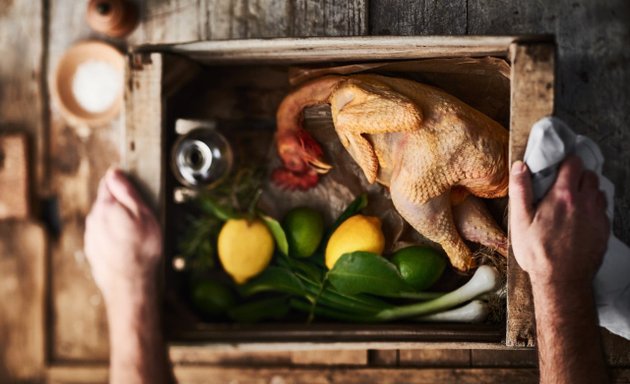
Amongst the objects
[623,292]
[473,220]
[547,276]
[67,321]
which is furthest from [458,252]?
[67,321]

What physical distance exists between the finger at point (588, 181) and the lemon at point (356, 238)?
456 millimetres

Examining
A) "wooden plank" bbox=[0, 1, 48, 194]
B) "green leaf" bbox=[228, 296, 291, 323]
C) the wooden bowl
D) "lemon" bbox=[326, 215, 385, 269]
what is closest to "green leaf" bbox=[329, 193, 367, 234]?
"lemon" bbox=[326, 215, 385, 269]

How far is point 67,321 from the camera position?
5.75ft

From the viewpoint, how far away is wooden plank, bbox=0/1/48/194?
173cm

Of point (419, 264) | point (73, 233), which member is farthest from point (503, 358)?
point (73, 233)

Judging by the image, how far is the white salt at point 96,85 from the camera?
5.42ft

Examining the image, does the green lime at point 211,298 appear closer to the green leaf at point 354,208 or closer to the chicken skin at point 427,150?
the green leaf at point 354,208

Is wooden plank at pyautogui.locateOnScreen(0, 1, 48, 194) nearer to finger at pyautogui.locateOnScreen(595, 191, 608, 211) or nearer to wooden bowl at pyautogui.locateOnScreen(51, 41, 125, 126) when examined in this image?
wooden bowl at pyautogui.locateOnScreen(51, 41, 125, 126)

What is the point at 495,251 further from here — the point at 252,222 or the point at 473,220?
the point at 252,222

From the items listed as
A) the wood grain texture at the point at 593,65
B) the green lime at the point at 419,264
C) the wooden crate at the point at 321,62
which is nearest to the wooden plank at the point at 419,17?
the wood grain texture at the point at 593,65

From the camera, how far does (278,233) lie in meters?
1.41

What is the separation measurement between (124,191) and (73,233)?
57cm

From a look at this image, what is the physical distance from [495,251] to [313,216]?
17.5 inches

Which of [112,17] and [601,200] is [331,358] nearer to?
[601,200]
